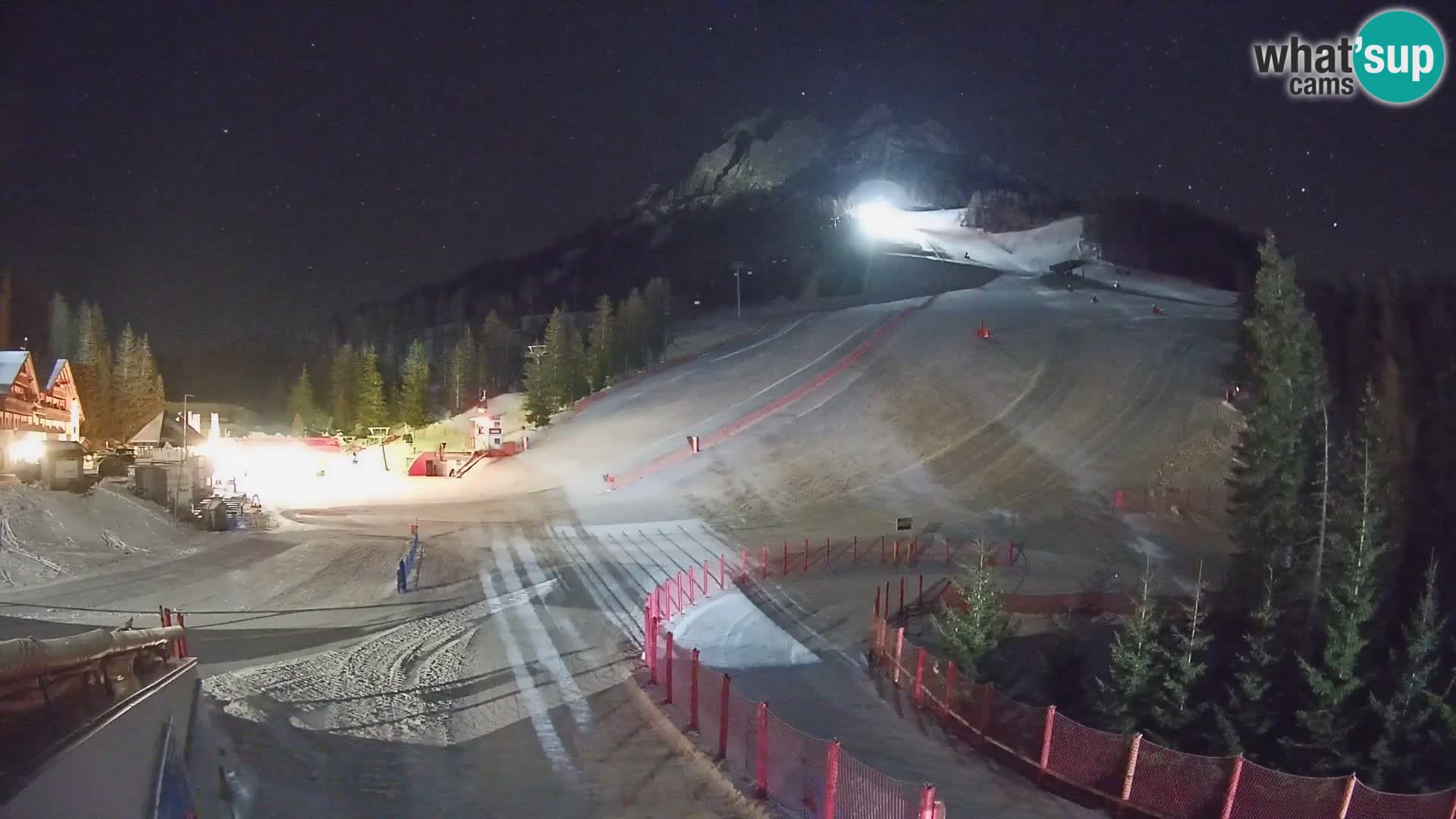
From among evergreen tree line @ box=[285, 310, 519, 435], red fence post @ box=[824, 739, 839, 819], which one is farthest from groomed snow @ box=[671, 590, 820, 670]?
evergreen tree line @ box=[285, 310, 519, 435]

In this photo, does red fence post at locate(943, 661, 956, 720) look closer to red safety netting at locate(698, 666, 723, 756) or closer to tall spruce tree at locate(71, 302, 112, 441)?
red safety netting at locate(698, 666, 723, 756)

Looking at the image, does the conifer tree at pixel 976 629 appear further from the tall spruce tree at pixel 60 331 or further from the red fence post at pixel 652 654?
the tall spruce tree at pixel 60 331

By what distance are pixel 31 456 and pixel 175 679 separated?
33.6 m

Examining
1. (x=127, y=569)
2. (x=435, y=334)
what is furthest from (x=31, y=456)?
(x=435, y=334)

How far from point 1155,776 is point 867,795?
312 cm

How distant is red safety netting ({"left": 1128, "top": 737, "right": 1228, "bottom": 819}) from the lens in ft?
30.1

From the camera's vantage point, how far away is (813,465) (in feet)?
129

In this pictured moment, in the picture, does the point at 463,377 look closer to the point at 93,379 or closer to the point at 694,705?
the point at 93,379

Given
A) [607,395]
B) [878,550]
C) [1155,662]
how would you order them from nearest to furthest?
[1155,662] < [878,550] < [607,395]

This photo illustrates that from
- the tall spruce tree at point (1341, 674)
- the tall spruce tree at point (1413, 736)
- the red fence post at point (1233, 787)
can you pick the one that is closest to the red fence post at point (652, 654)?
the red fence post at point (1233, 787)

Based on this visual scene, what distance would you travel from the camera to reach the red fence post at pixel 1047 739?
10.5 metres

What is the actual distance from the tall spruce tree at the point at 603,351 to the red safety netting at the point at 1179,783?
210 ft

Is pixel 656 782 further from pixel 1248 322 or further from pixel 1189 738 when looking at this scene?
pixel 1248 322

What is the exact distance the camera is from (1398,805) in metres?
8.43
